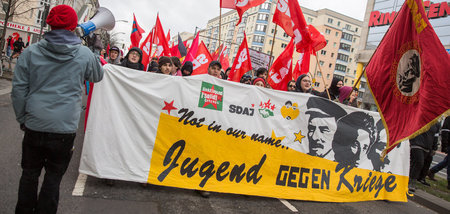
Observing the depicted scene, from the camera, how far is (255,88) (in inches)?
183

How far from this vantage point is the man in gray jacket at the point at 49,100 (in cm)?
237

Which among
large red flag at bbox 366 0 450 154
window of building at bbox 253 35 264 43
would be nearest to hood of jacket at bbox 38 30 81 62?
large red flag at bbox 366 0 450 154

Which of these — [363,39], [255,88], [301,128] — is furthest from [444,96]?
[363,39]

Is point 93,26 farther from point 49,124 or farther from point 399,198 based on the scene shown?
point 399,198

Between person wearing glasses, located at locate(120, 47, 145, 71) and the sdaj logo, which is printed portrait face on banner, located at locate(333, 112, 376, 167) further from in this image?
person wearing glasses, located at locate(120, 47, 145, 71)

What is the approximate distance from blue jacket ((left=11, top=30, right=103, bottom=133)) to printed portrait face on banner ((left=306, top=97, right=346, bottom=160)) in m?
3.56

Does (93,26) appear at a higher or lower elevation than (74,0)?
lower

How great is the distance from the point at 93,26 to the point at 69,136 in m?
2.46

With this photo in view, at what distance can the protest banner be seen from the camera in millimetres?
3943

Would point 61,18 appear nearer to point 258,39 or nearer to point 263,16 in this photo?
point 258,39

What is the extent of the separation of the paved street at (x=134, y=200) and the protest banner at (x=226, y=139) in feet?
0.48

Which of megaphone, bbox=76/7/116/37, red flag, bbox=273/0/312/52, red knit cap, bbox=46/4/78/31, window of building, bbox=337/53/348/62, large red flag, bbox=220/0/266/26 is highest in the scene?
window of building, bbox=337/53/348/62

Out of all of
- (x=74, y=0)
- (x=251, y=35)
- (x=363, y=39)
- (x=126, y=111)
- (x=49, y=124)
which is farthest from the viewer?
(x=251, y=35)

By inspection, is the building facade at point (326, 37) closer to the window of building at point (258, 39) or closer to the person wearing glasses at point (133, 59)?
the window of building at point (258, 39)
